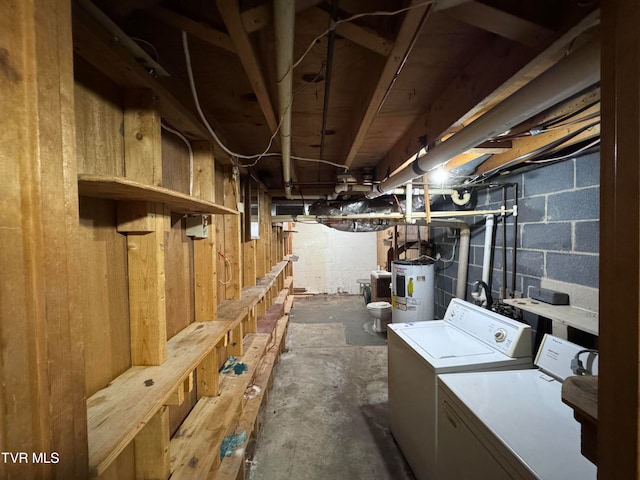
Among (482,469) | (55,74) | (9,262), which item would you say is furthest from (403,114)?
(482,469)

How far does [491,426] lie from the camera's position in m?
1.08

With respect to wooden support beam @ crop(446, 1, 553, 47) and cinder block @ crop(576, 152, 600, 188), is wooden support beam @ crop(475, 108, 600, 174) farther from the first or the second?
wooden support beam @ crop(446, 1, 553, 47)

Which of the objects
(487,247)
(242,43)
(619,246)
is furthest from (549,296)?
(242,43)

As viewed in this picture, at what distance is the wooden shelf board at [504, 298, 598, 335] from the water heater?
1.48m

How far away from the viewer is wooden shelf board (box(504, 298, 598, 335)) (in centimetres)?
140

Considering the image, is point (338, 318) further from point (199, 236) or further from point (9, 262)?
point (9, 262)

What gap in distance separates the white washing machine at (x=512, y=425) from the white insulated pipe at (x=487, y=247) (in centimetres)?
103

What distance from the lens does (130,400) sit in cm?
70

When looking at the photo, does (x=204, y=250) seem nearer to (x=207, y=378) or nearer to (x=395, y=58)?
(x=207, y=378)

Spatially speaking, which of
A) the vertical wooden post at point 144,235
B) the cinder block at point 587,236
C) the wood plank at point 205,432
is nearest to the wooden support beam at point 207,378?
the wood plank at point 205,432

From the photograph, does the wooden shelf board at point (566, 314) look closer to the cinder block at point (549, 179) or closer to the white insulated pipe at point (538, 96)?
the cinder block at point (549, 179)

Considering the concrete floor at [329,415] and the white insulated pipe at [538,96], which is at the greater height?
the white insulated pipe at [538,96]

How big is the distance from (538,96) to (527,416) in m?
1.24

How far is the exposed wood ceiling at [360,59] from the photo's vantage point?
2.23 feet
